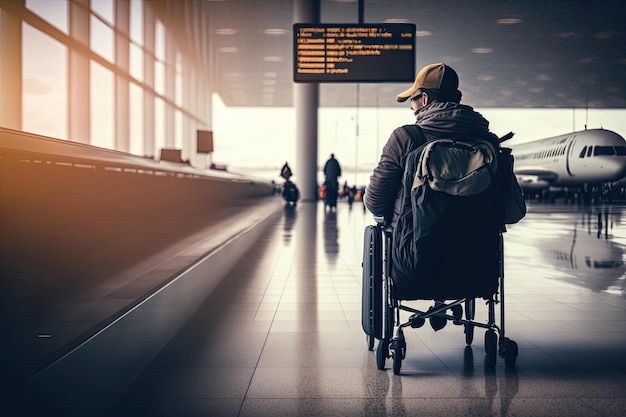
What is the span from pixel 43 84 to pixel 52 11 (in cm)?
99

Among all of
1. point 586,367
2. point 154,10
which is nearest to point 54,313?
point 586,367

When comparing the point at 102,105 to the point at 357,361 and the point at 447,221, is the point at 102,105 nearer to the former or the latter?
the point at 357,361

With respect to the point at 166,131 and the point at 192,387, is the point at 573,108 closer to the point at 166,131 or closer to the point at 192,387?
the point at 166,131

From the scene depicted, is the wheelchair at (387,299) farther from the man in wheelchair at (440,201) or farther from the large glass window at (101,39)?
the large glass window at (101,39)

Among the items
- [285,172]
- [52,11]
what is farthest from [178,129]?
[52,11]

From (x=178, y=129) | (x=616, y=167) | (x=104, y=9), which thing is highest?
(x=104, y=9)

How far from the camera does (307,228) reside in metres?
12.7

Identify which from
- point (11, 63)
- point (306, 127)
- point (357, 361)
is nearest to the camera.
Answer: point (357, 361)

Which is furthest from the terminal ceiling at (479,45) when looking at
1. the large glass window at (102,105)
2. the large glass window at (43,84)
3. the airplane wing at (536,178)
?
the large glass window at (43,84)

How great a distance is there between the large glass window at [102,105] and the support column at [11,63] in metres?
4.48

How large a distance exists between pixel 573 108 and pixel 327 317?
43834 millimetres

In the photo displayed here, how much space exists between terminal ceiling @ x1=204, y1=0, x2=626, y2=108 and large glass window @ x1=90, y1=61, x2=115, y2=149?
30.6 ft

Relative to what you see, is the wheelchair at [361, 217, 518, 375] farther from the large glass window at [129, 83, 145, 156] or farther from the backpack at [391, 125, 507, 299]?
the large glass window at [129, 83, 145, 156]

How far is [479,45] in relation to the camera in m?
26.6
